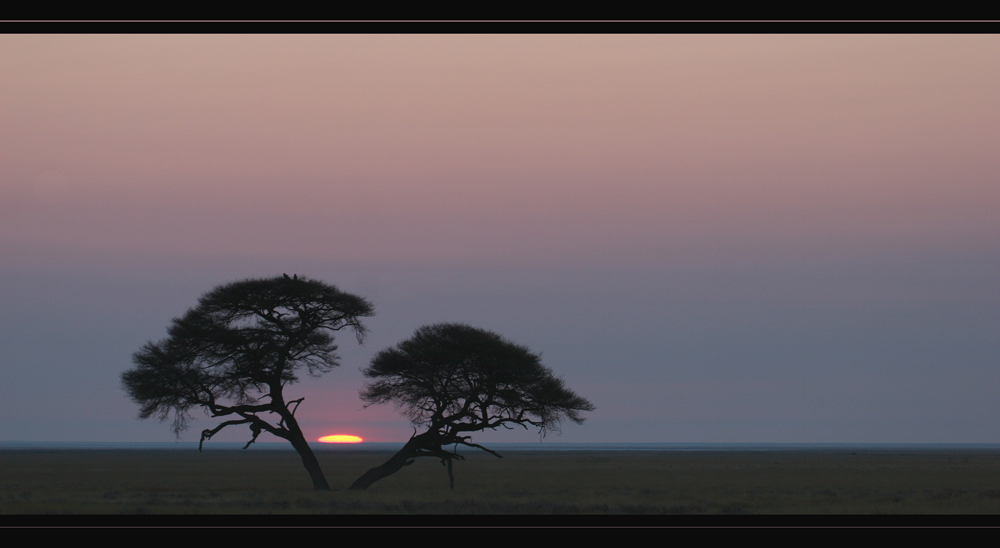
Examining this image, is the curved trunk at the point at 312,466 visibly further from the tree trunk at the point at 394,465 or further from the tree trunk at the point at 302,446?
the tree trunk at the point at 394,465

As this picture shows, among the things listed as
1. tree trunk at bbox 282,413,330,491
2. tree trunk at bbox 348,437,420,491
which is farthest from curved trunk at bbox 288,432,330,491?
tree trunk at bbox 348,437,420,491

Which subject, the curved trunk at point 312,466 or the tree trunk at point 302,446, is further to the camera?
the curved trunk at point 312,466

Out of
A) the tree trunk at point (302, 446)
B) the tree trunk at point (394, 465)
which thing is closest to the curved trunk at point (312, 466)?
the tree trunk at point (302, 446)

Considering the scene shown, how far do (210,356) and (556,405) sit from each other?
41.6 feet

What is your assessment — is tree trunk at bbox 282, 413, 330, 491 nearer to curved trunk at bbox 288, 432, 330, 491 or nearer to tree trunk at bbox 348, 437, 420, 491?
curved trunk at bbox 288, 432, 330, 491

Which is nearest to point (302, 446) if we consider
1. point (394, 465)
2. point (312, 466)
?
point (312, 466)

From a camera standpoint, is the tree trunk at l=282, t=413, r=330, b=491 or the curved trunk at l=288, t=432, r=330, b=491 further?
the curved trunk at l=288, t=432, r=330, b=491

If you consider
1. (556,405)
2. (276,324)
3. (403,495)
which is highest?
(276,324)
